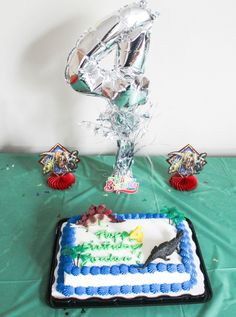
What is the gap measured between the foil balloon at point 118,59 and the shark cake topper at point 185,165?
31 centimetres

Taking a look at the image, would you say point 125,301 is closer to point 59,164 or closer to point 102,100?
point 59,164

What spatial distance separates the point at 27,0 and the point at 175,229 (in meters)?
0.95

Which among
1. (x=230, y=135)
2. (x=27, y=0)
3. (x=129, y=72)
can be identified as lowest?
(x=230, y=135)

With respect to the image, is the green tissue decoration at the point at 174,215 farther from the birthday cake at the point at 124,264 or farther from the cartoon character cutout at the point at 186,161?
the cartoon character cutout at the point at 186,161

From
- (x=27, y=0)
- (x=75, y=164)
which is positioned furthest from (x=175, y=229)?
(x=27, y=0)

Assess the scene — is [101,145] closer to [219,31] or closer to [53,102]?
[53,102]

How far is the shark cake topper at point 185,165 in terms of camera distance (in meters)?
1.37

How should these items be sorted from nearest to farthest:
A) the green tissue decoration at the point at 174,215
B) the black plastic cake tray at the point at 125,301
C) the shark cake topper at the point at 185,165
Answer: the black plastic cake tray at the point at 125,301, the green tissue decoration at the point at 174,215, the shark cake topper at the point at 185,165

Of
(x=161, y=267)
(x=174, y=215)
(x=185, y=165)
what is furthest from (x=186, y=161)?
(x=161, y=267)

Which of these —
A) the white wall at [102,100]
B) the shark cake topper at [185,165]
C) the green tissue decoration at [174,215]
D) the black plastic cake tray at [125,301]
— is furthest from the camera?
the shark cake topper at [185,165]

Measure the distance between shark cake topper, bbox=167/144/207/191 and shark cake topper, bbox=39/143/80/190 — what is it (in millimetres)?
397

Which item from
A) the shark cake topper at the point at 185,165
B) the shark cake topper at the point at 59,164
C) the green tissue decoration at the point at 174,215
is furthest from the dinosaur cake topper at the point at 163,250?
the shark cake topper at the point at 59,164

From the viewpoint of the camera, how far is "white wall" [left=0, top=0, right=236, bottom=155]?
1.25 meters

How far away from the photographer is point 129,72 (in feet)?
3.55
